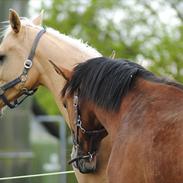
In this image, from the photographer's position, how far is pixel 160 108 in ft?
11.4

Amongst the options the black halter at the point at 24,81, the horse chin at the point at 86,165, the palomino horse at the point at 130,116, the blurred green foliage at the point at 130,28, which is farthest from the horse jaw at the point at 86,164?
the blurred green foliage at the point at 130,28

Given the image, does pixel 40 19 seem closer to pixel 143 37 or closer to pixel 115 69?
pixel 115 69

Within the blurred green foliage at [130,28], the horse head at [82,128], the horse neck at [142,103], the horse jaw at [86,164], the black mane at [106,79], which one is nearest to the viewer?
the horse neck at [142,103]

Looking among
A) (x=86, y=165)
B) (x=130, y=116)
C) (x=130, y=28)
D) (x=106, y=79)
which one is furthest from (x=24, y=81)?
(x=130, y=28)

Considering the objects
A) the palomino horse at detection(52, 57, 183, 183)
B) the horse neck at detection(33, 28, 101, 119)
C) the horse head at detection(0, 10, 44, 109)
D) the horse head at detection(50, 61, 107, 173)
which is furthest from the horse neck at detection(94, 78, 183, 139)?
the horse head at detection(0, 10, 44, 109)

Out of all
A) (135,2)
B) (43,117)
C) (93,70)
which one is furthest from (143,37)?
(93,70)

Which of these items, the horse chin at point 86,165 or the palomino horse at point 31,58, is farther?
the palomino horse at point 31,58

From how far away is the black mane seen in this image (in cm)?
373

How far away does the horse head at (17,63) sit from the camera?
15.1 feet

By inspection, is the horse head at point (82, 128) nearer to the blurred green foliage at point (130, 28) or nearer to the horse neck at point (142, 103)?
the horse neck at point (142, 103)

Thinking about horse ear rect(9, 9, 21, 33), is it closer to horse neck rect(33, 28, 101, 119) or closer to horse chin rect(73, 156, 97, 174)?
horse neck rect(33, 28, 101, 119)

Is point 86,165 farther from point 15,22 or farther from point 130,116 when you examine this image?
point 15,22

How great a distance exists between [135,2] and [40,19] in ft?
42.7

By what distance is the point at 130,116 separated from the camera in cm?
360
